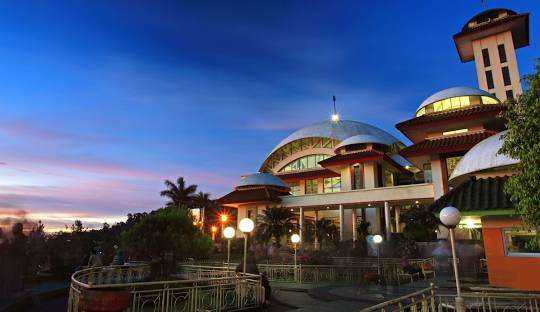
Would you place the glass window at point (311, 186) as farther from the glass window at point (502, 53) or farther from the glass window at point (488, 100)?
the glass window at point (502, 53)

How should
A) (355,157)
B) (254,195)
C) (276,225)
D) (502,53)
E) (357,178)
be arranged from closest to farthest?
Result: (276,225)
(254,195)
(355,157)
(357,178)
(502,53)

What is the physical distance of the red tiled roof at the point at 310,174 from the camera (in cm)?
4425

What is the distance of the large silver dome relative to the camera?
50.9 metres

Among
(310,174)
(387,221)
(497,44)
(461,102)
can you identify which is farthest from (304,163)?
(497,44)

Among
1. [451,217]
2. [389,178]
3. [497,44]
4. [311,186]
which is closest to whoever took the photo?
[451,217]

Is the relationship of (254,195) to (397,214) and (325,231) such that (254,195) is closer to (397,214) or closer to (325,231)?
(325,231)

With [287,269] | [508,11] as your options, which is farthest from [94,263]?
[508,11]

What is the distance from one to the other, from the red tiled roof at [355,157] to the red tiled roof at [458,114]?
→ 5332mm

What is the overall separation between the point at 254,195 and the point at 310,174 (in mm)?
10772

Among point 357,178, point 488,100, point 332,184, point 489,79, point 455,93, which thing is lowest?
point 357,178

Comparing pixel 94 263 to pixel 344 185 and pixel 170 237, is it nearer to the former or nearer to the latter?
pixel 170 237

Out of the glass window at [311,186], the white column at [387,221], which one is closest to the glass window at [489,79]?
the glass window at [311,186]

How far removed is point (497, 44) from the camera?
4662 centimetres

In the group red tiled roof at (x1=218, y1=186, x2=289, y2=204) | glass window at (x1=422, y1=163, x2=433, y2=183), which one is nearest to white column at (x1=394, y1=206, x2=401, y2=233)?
glass window at (x1=422, y1=163, x2=433, y2=183)
